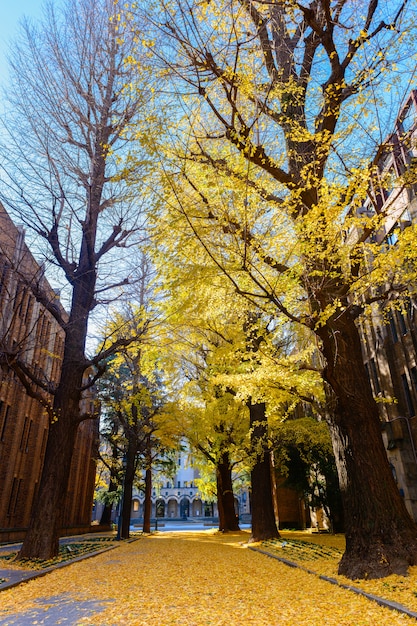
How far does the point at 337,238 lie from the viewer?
300 inches

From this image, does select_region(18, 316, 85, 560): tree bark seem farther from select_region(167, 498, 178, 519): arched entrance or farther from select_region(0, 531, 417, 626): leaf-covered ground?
select_region(167, 498, 178, 519): arched entrance

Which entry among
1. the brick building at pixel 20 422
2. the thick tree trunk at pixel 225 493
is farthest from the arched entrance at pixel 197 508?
the thick tree trunk at pixel 225 493

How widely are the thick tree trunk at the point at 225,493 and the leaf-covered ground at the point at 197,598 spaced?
1610 cm

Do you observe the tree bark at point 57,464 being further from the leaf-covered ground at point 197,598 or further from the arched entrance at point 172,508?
the arched entrance at point 172,508

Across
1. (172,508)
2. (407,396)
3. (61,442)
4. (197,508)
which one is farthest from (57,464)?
(172,508)

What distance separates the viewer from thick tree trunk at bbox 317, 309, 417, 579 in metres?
6.83

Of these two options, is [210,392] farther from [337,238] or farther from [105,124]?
[337,238]

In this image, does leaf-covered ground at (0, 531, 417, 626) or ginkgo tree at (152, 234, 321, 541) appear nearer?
leaf-covered ground at (0, 531, 417, 626)

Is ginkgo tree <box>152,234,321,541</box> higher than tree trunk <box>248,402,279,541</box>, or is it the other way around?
ginkgo tree <box>152,234,321,541</box>

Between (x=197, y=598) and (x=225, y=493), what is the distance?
20.2 metres

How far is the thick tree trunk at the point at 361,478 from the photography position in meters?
6.83

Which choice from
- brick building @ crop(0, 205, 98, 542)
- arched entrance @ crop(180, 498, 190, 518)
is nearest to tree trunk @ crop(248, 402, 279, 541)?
brick building @ crop(0, 205, 98, 542)

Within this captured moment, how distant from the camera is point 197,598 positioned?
577 centimetres

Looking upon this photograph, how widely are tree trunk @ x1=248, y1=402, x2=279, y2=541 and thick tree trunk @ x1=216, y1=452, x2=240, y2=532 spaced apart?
7929mm
